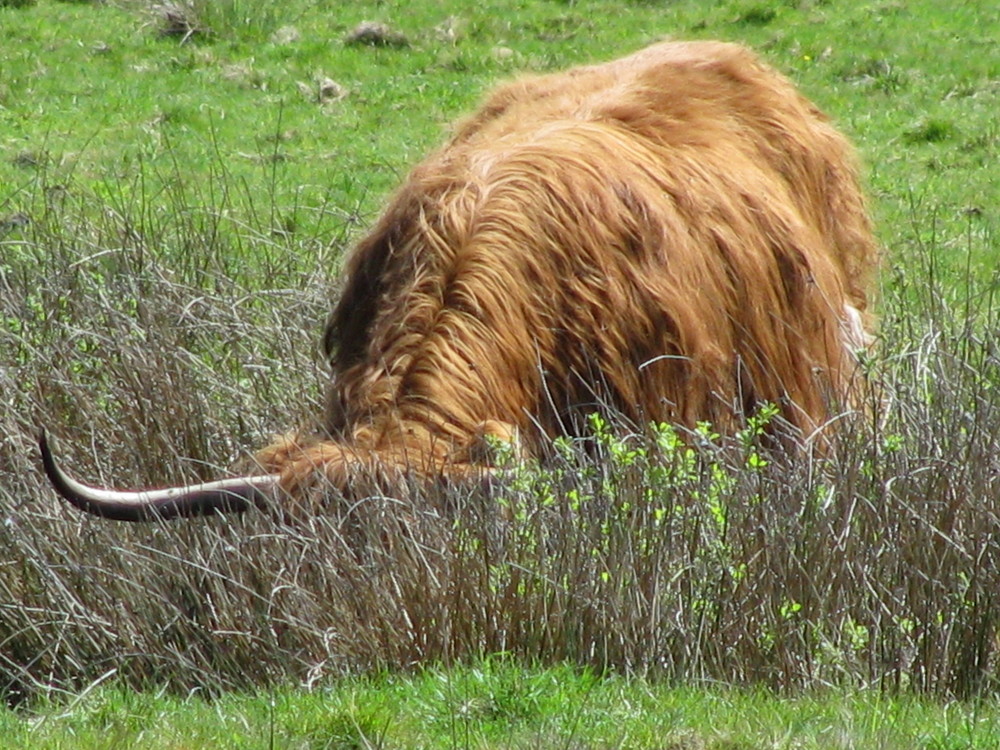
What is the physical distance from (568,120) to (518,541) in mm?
1985

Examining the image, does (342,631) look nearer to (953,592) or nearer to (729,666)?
(729,666)

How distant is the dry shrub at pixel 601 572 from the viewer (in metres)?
4.38

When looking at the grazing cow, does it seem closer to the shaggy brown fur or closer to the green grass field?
the shaggy brown fur

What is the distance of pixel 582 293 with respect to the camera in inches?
201

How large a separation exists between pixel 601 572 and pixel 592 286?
3.46 ft

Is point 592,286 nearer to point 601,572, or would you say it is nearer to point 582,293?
point 582,293

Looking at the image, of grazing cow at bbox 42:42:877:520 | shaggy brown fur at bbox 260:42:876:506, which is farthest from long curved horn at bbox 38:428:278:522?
shaggy brown fur at bbox 260:42:876:506

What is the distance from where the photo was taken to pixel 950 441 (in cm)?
479

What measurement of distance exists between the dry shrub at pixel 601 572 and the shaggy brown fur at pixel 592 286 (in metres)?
0.22

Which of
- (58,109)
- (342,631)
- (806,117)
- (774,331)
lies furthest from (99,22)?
(342,631)

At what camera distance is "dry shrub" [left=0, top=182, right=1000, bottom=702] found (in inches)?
172

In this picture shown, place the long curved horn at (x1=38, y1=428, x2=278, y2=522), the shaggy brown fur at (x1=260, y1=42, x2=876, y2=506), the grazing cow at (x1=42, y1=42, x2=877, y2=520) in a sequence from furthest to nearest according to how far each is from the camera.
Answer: the shaggy brown fur at (x1=260, y1=42, x2=876, y2=506)
the grazing cow at (x1=42, y1=42, x2=877, y2=520)
the long curved horn at (x1=38, y1=428, x2=278, y2=522)

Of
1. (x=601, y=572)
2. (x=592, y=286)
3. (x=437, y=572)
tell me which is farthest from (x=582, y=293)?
(x=437, y=572)

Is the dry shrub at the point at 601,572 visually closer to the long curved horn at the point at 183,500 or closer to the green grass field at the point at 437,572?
the green grass field at the point at 437,572
